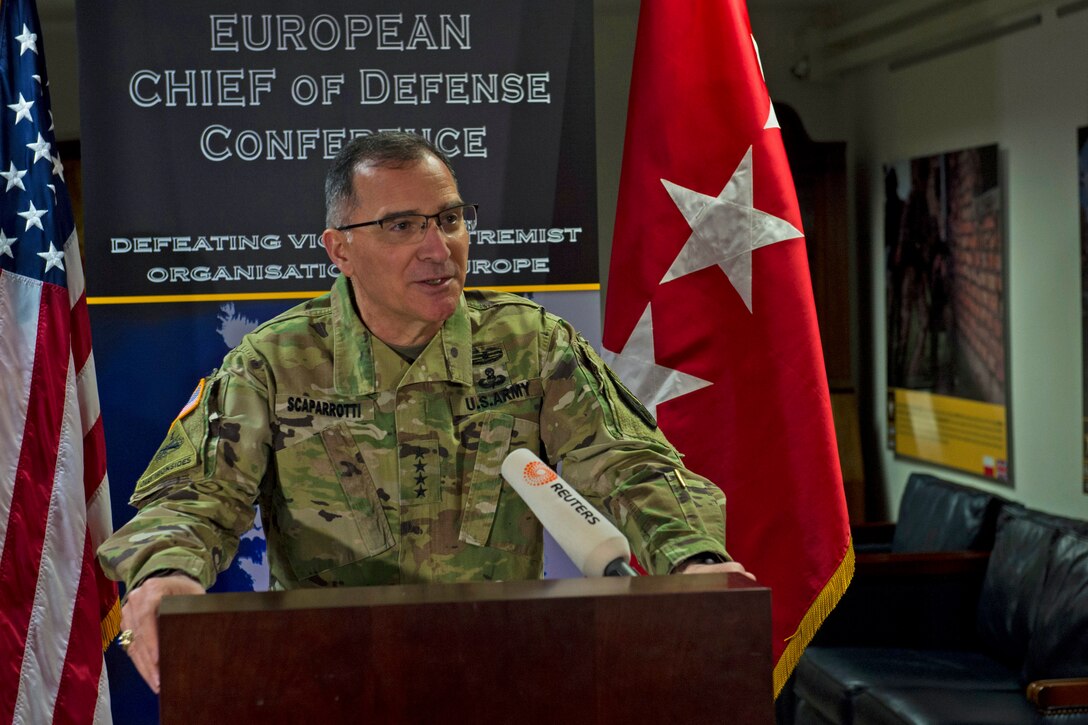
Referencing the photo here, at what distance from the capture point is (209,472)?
1532mm

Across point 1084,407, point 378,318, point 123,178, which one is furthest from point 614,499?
point 1084,407

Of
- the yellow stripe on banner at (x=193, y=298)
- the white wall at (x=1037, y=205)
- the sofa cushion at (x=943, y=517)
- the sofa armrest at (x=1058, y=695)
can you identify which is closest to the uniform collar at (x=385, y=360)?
the yellow stripe on banner at (x=193, y=298)

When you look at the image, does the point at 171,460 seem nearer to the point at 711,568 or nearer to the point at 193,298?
the point at 711,568

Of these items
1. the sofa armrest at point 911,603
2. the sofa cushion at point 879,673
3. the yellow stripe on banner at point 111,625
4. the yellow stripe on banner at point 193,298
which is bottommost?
the sofa cushion at point 879,673

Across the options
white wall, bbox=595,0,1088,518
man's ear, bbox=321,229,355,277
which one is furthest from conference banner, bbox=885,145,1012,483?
man's ear, bbox=321,229,355,277

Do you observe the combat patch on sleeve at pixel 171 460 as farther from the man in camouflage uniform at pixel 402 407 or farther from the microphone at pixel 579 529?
the microphone at pixel 579 529

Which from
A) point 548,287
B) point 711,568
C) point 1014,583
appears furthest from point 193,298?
point 1014,583

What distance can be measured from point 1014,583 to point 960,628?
44 cm

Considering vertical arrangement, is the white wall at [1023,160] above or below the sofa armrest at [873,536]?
above

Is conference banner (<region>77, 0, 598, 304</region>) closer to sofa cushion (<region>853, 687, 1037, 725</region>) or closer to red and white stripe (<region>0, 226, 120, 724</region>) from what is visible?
red and white stripe (<region>0, 226, 120, 724</region>)

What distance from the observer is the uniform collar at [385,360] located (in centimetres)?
172

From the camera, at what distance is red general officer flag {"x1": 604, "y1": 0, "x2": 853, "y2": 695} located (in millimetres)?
2488

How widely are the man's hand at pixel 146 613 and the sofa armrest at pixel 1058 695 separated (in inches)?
94.8

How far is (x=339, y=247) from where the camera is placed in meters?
1.79
